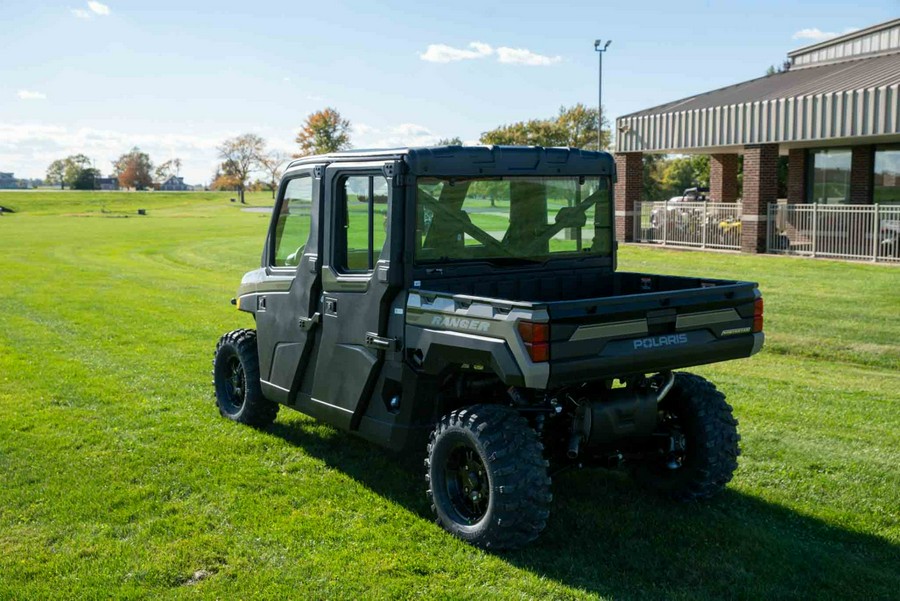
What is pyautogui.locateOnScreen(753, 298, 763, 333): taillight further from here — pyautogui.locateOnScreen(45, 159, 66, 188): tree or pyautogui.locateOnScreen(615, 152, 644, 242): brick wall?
pyautogui.locateOnScreen(45, 159, 66, 188): tree

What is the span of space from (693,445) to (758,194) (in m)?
20.4

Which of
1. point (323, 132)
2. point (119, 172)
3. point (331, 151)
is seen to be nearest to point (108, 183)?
point (119, 172)

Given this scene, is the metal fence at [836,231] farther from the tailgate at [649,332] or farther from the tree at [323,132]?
the tree at [323,132]

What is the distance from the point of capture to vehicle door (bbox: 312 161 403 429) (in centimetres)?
626

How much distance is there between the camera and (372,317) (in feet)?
20.9

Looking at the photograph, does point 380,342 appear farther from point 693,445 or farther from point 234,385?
point 234,385

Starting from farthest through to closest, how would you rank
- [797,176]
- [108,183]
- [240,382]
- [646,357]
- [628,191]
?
[108,183] → [628,191] → [797,176] → [240,382] → [646,357]

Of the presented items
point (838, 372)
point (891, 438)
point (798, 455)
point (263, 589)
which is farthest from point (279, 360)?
point (838, 372)

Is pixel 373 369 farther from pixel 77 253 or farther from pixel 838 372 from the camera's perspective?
pixel 77 253

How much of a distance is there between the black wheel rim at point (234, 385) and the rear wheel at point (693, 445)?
3512 mm

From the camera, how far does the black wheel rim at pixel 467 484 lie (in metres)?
5.79

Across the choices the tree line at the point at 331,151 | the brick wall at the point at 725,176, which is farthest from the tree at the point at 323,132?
the brick wall at the point at 725,176

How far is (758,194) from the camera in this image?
25.5m

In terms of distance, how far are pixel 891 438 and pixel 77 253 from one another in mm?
30235
